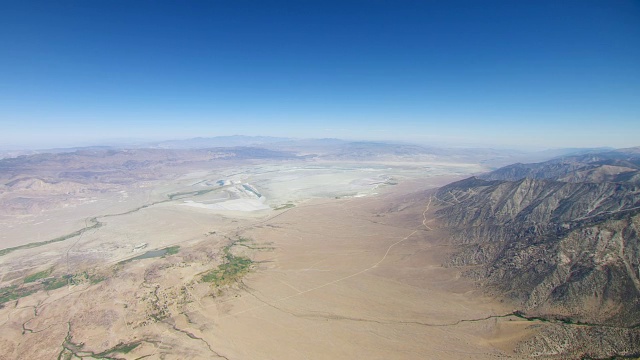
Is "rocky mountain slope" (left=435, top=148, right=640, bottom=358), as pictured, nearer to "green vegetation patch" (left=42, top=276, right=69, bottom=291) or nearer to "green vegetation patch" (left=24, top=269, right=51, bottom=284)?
"green vegetation patch" (left=42, top=276, right=69, bottom=291)

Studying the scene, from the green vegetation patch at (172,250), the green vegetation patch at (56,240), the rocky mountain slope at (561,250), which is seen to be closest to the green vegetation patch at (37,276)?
the green vegetation patch at (172,250)

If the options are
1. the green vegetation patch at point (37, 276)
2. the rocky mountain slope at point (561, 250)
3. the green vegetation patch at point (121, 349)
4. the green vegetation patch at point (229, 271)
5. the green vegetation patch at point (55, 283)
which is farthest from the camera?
the green vegetation patch at point (37, 276)

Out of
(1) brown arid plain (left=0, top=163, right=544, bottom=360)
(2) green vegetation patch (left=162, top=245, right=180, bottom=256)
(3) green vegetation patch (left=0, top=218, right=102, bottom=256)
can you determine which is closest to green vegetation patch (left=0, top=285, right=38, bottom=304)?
(1) brown arid plain (left=0, top=163, right=544, bottom=360)

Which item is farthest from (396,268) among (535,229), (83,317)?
(83,317)

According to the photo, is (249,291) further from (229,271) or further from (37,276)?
(37,276)

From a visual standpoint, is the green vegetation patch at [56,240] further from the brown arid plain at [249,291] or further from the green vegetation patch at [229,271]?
the green vegetation patch at [229,271]
